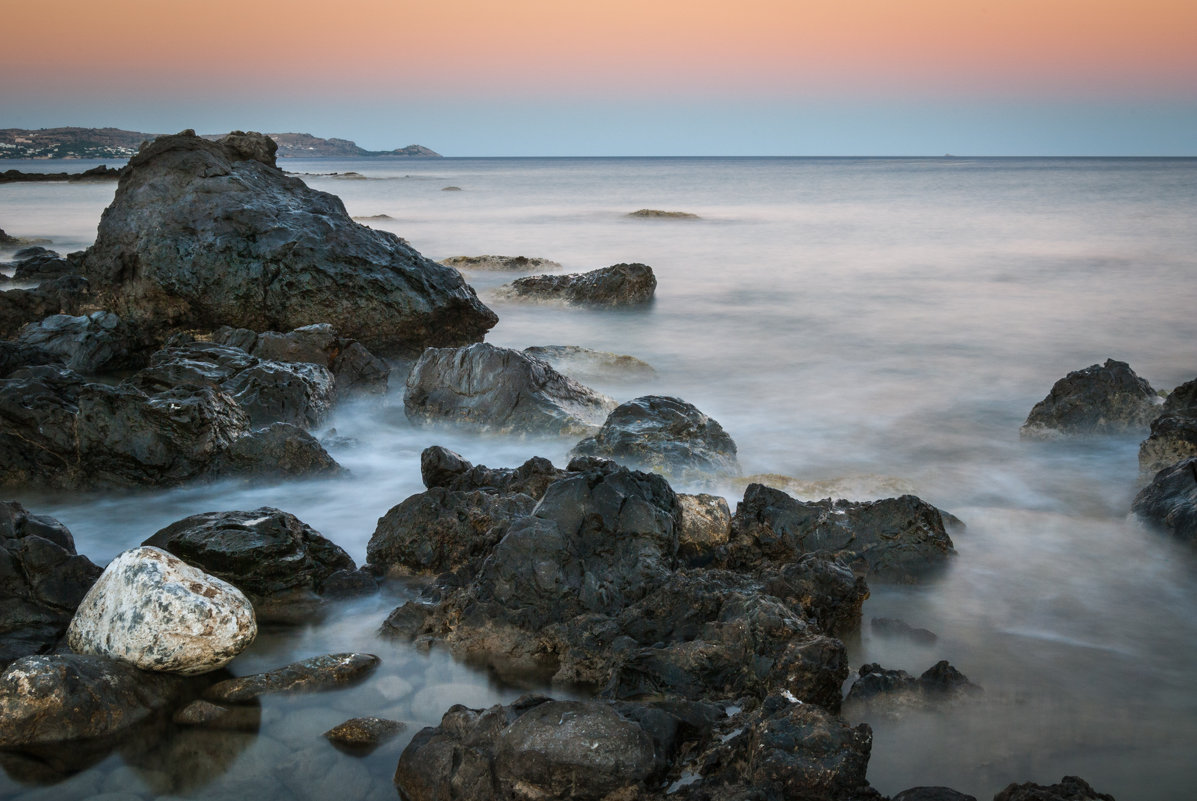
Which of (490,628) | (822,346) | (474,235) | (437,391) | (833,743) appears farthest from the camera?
(474,235)

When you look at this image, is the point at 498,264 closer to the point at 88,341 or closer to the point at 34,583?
the point at 88,341

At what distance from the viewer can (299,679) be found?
3455mm

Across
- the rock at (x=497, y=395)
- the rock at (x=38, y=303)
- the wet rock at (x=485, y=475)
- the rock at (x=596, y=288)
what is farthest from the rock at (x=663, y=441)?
the rock at (x=596, y=288)

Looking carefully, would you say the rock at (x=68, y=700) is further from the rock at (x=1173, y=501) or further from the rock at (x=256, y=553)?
the rock at (x=1173, y=501)

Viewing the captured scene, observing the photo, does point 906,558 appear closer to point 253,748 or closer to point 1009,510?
point 1009,510

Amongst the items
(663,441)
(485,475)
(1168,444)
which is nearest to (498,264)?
(663,441)

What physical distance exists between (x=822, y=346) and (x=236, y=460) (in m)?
6.60

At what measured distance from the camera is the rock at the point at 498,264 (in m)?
15.8

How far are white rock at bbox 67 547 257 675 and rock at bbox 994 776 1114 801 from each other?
8.76ft

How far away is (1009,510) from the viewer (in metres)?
5.39

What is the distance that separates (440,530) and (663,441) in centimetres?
180

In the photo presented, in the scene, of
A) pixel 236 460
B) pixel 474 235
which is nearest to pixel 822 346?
pixel 236 460

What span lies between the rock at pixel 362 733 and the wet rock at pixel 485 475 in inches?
64.6

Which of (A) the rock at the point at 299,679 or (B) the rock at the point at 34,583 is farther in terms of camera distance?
(B) the rock at the point at 34,583
